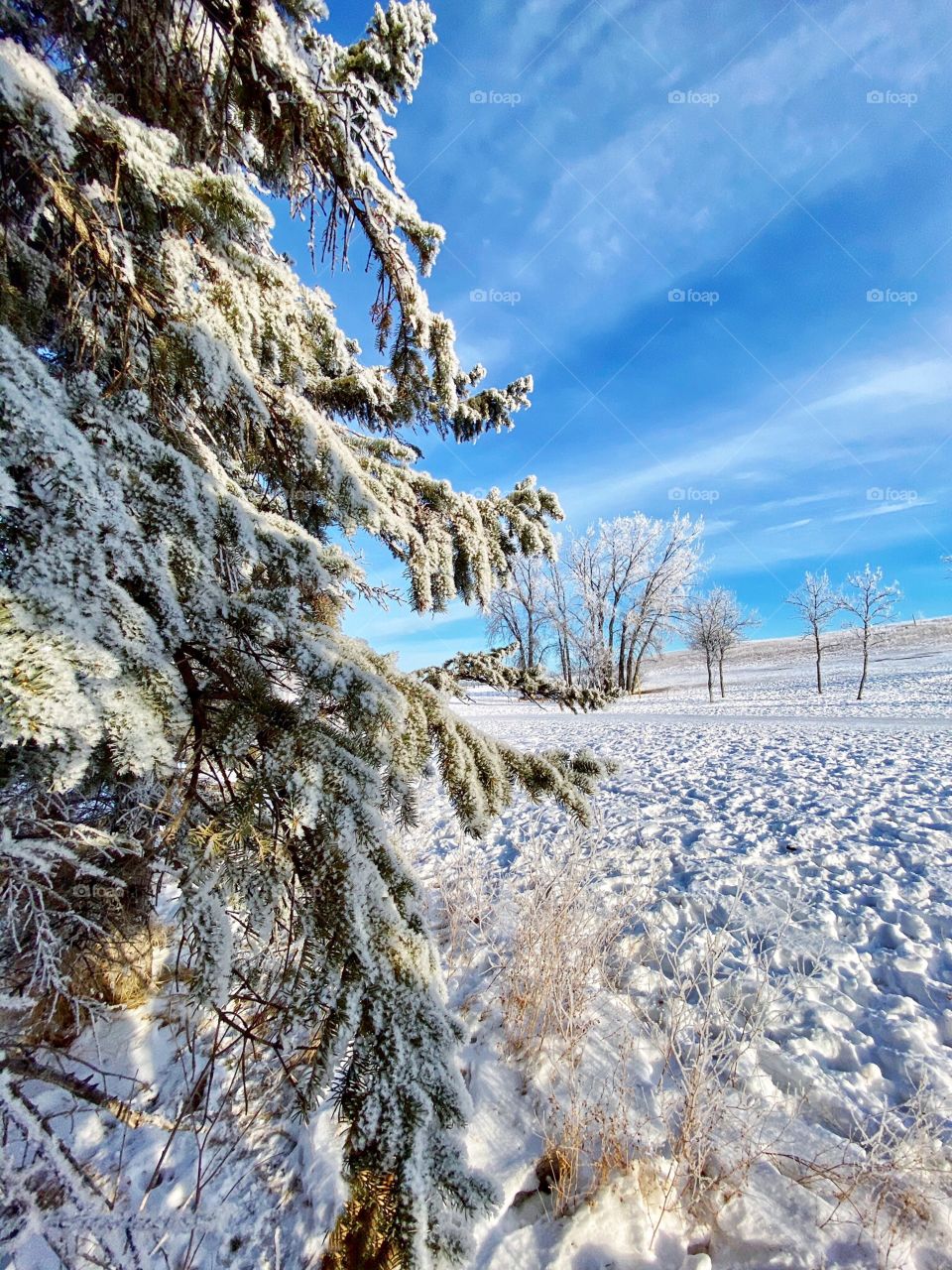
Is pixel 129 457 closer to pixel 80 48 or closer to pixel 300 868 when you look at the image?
pixel 300 868

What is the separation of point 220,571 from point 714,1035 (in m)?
3.53

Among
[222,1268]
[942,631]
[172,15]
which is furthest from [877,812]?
[942,631]

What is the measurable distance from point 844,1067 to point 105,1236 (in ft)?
10.9

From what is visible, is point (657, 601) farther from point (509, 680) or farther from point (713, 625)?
point (509, 680)

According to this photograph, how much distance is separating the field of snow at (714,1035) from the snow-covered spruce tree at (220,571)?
0.88 m

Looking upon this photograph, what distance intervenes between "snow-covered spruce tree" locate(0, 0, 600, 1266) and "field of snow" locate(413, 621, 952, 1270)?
2.88 feet

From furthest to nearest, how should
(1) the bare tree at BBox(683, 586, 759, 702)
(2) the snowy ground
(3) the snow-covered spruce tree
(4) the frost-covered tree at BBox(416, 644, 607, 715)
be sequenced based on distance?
(1) the bare tree at BBox(683, 586, 759, 702) → (2) the snowy ground → (4) the frost-covered tree at BBox(416, 644, 607, 715) → (3) the snow-covered spruce tree

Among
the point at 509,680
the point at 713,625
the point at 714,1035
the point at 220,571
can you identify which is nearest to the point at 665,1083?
the point at 714,1035

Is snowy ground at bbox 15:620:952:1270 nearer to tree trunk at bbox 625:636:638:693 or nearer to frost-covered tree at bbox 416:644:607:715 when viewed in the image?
frost-covered tree at bbox 416:644:607:715

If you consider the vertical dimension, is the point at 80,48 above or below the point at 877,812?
above

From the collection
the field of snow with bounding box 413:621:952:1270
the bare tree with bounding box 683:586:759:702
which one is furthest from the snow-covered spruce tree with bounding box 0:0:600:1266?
the bare tree with bounding box 683:586:759:702

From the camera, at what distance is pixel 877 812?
244 inches

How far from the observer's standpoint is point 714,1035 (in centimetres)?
294

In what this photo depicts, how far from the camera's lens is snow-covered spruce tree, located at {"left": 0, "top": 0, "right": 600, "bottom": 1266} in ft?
2.54
